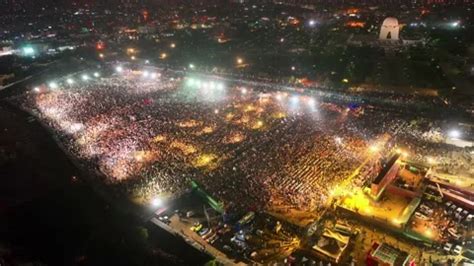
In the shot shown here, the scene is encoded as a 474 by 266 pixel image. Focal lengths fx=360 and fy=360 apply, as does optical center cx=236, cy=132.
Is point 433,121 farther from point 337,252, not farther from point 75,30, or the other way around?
point 75,30

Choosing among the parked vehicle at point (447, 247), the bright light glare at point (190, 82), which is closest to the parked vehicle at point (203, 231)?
the parked vehicle at point (447, 247)

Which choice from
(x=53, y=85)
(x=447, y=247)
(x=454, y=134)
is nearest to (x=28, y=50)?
(x=53, y=85)

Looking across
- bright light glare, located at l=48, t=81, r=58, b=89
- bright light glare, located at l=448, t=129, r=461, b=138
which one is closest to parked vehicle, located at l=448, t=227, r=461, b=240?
bright light glare, located at l=448, t=129, r=461, b=138

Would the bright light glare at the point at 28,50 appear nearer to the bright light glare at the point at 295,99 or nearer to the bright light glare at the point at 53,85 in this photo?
the bright light glare at the point at 53,85

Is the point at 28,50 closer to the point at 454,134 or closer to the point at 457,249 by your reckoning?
the point at 454,134

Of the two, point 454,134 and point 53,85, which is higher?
point 454,134

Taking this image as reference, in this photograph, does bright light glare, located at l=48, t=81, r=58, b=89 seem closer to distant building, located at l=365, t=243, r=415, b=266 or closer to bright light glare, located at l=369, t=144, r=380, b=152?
bright light glare, located at l=369, t=144, r=380, b=152

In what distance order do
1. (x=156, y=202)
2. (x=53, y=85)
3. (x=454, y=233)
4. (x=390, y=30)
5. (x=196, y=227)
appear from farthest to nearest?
(x=390, y=30)
(x=53, y=85)
(x=156, y=202)
(x=196, y=227)
(x=454, y=233)

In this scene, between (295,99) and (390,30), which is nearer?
(295,99)
